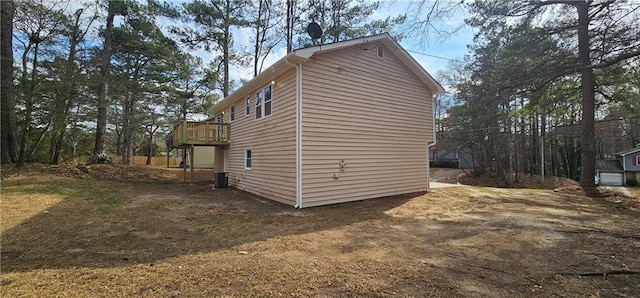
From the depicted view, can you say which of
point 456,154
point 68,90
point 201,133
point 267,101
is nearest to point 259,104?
point 267,101

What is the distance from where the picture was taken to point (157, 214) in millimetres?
6883

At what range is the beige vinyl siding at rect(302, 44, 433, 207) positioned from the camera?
810 cm

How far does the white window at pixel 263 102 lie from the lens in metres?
10.0

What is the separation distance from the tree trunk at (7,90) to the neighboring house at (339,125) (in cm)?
824

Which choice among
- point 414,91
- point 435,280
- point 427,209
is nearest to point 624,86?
point 414,91

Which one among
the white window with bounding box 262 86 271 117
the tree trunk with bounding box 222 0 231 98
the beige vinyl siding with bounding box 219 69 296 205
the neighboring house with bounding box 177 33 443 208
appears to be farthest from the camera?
the tree trunk with bounding box 222 0 231 98

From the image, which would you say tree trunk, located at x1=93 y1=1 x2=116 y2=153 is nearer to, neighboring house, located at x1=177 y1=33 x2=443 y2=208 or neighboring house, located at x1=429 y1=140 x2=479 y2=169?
neighboring house, located at x1=177 y1=33 x2=443 y2=208

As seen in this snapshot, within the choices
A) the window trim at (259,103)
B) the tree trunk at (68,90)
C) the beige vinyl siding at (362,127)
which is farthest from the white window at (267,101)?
the tree trunk at (68,90)

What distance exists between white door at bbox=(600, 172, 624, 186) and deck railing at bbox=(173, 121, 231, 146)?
35.3 metres

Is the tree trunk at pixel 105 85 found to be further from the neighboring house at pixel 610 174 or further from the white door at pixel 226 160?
the neighboring house at pixel 610 174

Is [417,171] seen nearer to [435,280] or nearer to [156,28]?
[435,280]

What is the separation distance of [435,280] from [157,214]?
6.43 metres

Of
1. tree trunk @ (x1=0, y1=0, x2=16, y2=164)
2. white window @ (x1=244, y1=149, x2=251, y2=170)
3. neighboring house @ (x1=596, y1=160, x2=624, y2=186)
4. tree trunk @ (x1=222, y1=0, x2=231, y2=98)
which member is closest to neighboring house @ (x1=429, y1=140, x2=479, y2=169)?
neighboring house @ (x1=596, y1=160, x2=624, y2=186)

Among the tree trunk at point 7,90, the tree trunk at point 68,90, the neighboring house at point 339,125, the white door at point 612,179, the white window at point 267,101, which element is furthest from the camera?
the white door at point 612,179
